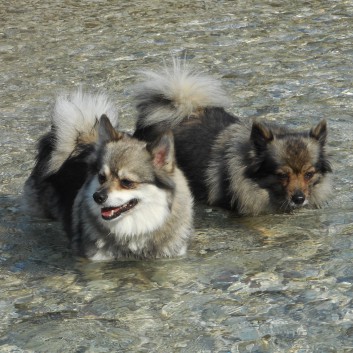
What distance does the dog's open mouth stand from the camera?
20.1 feet

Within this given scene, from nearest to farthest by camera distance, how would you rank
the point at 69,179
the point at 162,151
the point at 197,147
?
the point at 162,151 < the point at 69,179 < the point at 197,147

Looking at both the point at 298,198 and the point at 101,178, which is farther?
the point at 298,198

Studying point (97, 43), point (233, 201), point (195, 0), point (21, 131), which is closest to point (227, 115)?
point (233, 201)

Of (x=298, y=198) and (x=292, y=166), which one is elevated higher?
(x=292, y=166)

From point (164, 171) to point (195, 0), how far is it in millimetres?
9053

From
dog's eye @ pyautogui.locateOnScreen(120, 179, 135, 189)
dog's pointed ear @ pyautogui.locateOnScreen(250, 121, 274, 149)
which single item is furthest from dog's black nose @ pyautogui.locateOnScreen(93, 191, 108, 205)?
dog's pointed ear @ pyautogui.locateOnScreen(250, 121, 274, 149)

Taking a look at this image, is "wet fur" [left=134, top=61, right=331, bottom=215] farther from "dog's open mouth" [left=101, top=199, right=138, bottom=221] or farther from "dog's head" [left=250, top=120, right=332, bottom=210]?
"dog's open mouth" [left=101, top=199, right=138, bottom=221]

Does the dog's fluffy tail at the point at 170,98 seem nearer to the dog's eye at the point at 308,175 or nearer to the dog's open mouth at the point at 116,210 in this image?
the dog's eye at the point at 308,175

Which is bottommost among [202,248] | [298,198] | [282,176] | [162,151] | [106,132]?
[202,248]

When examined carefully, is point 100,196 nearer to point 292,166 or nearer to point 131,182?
point 131,182

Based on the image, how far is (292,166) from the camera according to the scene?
23.6 feet

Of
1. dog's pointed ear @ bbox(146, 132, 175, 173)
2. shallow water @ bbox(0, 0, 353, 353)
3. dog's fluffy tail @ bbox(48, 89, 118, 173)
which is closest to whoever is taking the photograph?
shallow water @ bbox(0, 0, 353, 353)

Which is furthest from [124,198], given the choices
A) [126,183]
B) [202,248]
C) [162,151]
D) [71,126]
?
[71,126]

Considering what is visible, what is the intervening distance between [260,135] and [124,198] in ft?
5.69
